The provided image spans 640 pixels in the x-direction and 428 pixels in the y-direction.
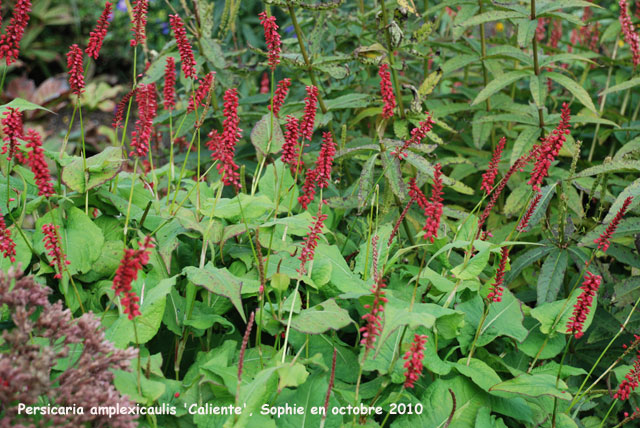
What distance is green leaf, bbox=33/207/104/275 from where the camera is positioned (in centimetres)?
192

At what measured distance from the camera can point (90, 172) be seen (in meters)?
2.06

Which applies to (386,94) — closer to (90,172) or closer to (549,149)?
(549,149)

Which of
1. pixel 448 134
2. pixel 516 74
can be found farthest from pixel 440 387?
pixel 448 134

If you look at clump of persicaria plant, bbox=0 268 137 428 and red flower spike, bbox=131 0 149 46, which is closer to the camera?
clump of persicaria plant, bbox=0 268 137 428

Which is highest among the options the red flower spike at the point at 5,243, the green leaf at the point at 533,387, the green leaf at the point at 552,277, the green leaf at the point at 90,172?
the green leaf at the point at 90,172

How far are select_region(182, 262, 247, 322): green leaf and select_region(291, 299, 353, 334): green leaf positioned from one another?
0.53 ft

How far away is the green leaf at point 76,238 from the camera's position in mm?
1915

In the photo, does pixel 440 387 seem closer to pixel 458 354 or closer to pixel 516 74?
pixel 458 354

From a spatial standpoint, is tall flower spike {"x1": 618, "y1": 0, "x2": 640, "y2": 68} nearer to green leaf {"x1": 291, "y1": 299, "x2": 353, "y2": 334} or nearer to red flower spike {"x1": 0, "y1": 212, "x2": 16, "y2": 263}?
green leaf {"x1": 291, "y1": 299, "x2": 353, "y2": 334}

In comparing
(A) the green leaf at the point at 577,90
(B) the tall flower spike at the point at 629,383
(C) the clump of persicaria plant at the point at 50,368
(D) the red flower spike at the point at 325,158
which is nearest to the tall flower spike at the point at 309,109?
(D) the red flower spike at the point at 325,158

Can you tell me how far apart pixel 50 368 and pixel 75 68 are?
90 centimetres

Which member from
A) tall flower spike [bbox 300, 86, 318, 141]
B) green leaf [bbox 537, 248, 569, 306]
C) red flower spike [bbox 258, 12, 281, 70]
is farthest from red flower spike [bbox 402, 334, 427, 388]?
red flower spike [bbox 258, 12, 281, 70]

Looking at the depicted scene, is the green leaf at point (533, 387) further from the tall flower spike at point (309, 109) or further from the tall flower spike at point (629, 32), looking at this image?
the tall flower spike at point (629, 32)

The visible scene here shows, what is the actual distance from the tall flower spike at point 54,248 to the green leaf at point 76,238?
7 centimetres
